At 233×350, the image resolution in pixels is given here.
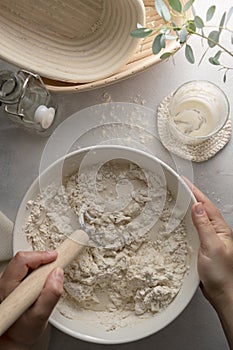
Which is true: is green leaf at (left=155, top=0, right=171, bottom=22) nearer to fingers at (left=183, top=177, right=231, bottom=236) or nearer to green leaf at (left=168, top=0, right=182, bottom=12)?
green leaf at (left=168, top=0, right=182, bottom=12)

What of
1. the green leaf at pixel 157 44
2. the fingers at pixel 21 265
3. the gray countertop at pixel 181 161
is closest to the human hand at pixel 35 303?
the fingers at pixel 21 265

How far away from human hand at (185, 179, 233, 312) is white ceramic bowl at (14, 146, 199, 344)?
0.08ft

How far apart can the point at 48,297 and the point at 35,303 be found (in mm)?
22

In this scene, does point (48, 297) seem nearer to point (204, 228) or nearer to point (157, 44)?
point (204, 228)

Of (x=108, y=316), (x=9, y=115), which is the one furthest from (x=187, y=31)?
(x=108, y=316)

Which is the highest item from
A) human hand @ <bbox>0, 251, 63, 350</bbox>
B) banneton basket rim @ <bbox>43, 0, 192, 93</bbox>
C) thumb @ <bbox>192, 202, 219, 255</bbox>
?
banneton basket rim @ <bbox>43, 0, 192, 93</bbox>

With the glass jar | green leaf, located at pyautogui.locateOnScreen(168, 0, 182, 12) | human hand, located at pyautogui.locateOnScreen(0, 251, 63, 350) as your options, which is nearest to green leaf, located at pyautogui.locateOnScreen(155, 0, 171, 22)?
green leaf, located at pyautogui.locateOnScreen(168, 0, 182, 12)

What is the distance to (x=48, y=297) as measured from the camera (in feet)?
2.85

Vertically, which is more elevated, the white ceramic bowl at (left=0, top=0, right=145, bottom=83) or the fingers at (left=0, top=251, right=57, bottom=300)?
the white ceramic bowl at (left=0, top=0, right=145, bottom=83)

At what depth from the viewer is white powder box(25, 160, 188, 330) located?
96 centimetres

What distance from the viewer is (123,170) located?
3.27 feet

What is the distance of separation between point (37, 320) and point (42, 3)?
0.52 m

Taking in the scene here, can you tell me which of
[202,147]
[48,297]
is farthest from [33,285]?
[202,147]

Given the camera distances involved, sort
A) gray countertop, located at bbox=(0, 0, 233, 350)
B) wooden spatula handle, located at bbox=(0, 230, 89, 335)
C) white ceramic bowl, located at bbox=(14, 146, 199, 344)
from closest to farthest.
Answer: wooden spatula handle, located at bbox=(0, 230, 89, 335) → white ceramic bowl, located at bbox=(14, 146, 199, 344) → gray countertop, located at bbox=(0, 0, 233, 350)
